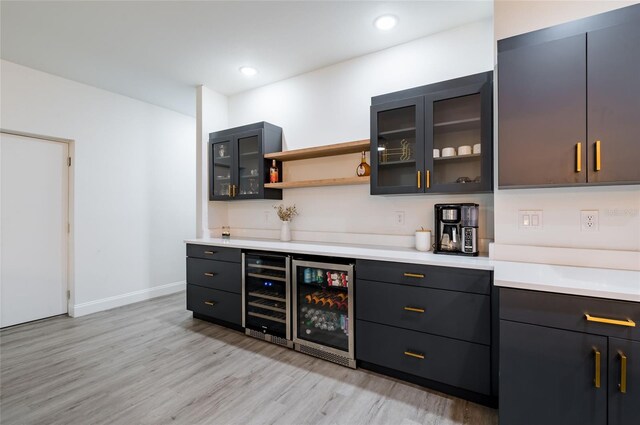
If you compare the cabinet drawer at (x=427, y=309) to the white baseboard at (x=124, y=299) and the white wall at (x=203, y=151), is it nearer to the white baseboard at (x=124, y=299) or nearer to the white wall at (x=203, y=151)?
the white wall at (x=203, y=151)

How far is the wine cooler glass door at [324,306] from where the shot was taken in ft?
7.47

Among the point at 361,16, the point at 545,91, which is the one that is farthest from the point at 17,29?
the point at 545,91

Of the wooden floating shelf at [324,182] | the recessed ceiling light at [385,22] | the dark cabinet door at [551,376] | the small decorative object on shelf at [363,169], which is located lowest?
the dark cabinet door at [551,376]

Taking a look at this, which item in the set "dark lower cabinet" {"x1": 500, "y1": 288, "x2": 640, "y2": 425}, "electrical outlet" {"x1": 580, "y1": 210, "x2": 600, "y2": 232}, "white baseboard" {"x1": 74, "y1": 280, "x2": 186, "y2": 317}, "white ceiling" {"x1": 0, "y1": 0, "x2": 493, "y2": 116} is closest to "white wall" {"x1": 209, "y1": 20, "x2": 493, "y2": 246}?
"white ceiling" {"x1": 0, "y1": 0, "x2": 493, "y2": 116}

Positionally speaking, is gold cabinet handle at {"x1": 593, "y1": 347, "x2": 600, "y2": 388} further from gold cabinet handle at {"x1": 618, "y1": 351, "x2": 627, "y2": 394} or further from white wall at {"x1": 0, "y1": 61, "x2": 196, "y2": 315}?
white wall at {"x1": 0, "y1": 61, "x2": 196, "y2": 315}

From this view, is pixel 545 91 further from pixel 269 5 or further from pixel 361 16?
pixel 269 5

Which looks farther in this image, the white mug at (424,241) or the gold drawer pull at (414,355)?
the white mug at (424,241)

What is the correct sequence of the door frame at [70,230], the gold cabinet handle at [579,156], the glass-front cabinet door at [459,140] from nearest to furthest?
the gold cabinet handle at [579,156] < the glass-front cabinet door at [459,140] < the door frame at [70,230]

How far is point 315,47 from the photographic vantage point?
2766mm

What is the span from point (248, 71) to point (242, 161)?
39.9 inches

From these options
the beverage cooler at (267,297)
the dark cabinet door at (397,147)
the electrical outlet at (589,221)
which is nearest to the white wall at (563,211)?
the electrical outlet at (589,221)

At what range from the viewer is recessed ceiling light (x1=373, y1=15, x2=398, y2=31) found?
7.61 feet

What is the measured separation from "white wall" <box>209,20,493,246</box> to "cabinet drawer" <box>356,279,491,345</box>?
2.27 feet

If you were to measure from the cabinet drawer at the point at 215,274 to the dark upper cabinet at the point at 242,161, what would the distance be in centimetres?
82
